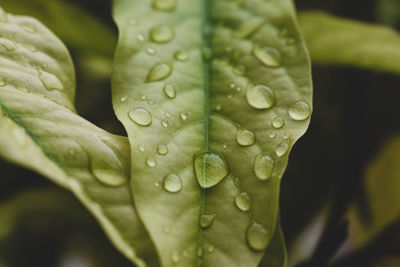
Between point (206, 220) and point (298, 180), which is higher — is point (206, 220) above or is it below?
above

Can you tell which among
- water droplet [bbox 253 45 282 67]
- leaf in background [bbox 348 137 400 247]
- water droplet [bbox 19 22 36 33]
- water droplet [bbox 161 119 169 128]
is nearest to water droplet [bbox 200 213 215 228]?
water droplet [bbox 161 119 169 128]

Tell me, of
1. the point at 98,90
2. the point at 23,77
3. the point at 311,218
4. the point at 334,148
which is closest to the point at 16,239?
the point at 98,90

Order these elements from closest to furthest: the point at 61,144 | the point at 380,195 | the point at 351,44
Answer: the point at 61,144, the point at 351,44, the point at 380,195

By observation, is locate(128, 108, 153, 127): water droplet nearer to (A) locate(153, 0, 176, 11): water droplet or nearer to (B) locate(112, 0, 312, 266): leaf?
(B) locate(112, 0, 312, 266): leaf

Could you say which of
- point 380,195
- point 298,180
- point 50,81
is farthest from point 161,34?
point 380,195

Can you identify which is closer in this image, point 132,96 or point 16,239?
point 132,96

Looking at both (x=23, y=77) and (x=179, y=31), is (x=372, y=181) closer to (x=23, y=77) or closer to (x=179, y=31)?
(x=179, y=31)

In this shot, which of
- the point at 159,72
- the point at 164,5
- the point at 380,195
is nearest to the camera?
the point at 159,72

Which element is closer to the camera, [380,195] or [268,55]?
[268,55]

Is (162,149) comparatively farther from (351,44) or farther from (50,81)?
(351,44)
